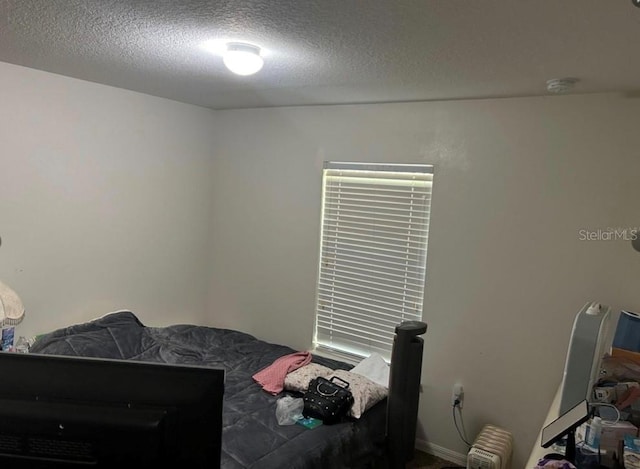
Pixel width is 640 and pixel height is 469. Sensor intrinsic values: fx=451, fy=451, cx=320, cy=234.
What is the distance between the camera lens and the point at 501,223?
2.77 metres

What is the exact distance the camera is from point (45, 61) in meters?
2.58

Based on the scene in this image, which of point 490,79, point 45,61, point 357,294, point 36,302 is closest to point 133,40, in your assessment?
point 45,61

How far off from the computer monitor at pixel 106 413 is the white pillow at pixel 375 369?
7.41 feet

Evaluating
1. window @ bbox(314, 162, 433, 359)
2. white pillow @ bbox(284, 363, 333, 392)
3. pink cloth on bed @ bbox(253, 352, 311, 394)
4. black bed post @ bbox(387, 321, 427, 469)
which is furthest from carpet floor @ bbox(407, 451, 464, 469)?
pink cloth on bed @ bbox(253, 352, 311, 394)

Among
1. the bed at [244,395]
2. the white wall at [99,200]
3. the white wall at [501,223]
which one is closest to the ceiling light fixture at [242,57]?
the white wall at [501,223]

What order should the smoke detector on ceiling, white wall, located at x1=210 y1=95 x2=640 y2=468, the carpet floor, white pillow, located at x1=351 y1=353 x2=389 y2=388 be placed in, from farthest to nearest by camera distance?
white pillow, located at x1=351 y1=353 x2=389 y2=388 → the carpet floor → white wall, located at x1=210 y1=95 x2=640 y2=468 → the smoke detector on ceiling

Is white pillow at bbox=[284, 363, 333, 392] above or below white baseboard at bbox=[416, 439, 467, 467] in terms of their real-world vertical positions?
above

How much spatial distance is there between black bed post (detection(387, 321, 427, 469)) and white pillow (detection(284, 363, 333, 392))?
1.55ft

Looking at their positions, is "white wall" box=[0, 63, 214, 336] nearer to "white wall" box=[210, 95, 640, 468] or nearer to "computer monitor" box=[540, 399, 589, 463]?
"white wall" box=[210, 95, 640, 468]

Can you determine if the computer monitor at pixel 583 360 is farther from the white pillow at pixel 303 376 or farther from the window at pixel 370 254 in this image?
the white pillow at pixel 303 376

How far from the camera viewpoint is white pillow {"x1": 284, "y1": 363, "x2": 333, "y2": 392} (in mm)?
2785

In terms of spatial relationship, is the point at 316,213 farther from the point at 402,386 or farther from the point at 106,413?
the point at 106,413

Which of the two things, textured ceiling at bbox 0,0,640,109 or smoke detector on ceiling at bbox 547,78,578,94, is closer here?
textured ceiling at bbox 0,0,640,109

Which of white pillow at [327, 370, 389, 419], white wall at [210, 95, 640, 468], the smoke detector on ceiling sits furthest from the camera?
white pillow at [327, 370, 389, 419]
